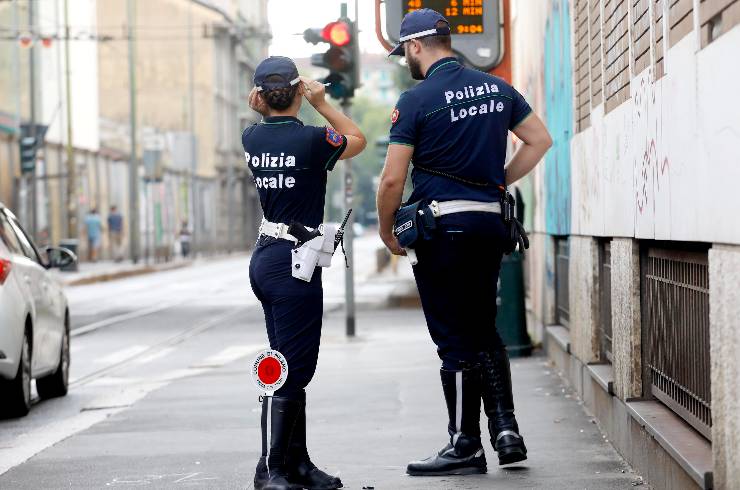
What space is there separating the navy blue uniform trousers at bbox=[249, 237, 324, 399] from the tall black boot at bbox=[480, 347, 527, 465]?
913mm

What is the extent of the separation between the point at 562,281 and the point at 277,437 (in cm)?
647

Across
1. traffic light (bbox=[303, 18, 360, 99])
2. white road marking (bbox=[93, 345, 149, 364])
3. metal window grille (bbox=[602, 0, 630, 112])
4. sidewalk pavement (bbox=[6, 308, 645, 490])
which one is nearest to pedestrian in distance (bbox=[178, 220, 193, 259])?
white road marking (bbox=[93, 345, 149, 364])

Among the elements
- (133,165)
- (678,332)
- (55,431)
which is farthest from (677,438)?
(133,165)

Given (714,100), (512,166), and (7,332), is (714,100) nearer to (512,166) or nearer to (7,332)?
(512,166)

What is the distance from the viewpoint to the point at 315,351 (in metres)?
7.17

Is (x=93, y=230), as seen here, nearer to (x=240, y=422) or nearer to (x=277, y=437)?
(x=240, y=422)

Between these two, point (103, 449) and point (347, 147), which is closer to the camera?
point (347, 147)

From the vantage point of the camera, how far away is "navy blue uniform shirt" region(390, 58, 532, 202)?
293 inches

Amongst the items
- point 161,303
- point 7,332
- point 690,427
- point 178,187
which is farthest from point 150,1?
point 690,427

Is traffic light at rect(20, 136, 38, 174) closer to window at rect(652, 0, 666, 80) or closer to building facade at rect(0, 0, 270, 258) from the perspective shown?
building facade at rect(0, 0, 270, 258)

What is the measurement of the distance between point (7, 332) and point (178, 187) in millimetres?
68894

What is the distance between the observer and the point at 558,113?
41.9ft

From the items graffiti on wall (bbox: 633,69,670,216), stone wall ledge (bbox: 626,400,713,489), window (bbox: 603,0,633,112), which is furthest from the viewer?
window (bbox: 603,0,633,112)

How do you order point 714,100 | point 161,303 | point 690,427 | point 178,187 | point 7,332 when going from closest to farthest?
point 714,100 < point 690,427 < point 7,332 < point 161,303 < point 178,187
